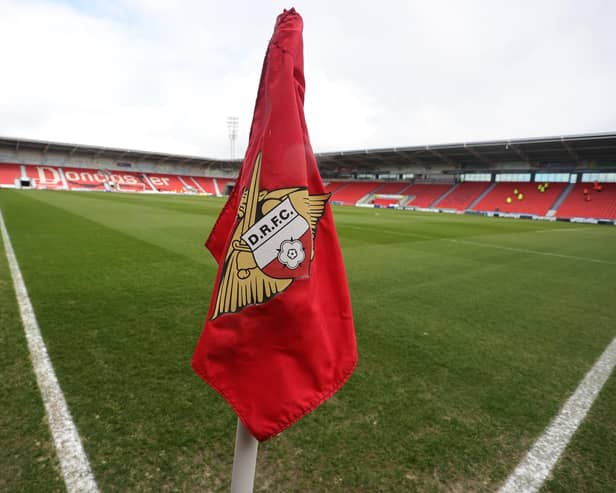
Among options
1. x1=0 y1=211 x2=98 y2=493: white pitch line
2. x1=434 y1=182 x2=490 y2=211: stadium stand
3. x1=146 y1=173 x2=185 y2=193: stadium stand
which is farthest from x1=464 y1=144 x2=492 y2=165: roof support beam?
x1=146 y1=173 x2=185 y2=193: stadium stand

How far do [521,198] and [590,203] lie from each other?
6363mm

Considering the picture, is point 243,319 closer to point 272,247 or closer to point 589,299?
point 272,247

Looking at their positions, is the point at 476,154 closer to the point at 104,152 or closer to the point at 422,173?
the point at 422,173

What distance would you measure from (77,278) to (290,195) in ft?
18.8

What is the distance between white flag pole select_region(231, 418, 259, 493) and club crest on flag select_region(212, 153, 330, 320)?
51 cm

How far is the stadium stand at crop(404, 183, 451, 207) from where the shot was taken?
1812 inches

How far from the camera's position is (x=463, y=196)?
43.9 meters

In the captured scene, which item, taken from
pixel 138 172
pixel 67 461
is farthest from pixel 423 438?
pixel 138 172

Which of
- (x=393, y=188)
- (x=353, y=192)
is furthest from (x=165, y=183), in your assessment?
(x=393, y=188)

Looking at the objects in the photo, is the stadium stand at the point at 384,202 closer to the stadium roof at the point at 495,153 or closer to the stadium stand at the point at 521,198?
the stadium roof at the point at 495,153

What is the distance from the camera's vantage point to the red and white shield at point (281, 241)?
3.97 ft

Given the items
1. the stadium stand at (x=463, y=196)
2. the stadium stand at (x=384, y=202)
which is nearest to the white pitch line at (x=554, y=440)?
the stadium stand at (x=463, y=196)

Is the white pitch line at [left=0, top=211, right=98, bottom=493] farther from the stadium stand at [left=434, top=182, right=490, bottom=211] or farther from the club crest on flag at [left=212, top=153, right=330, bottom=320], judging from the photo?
the stadium stand at [left=434, top=182, right=490, bottom=211]

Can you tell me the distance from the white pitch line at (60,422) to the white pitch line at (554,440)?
7.60 ft
